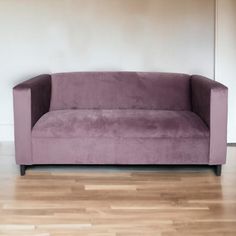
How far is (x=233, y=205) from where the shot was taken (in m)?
2.53

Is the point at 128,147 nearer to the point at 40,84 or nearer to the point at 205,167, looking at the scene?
the point at 205,167

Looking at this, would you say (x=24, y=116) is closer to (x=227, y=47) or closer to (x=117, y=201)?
(x=117, y=201)

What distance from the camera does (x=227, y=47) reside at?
383cm

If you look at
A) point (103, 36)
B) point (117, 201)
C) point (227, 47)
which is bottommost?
point (117, 201)

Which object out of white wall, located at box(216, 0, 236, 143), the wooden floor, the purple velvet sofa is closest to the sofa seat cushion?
the purple velvet sofa

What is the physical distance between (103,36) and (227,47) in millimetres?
1171

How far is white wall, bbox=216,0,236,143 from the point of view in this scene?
12.4 feet

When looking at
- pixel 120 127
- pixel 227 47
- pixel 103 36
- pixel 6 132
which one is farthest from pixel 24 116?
pixel 227 47

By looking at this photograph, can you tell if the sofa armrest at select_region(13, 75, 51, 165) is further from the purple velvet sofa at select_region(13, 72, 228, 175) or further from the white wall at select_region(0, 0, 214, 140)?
the white wall at select_region(0, 0, 214, 140)

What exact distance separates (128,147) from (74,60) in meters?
1.26

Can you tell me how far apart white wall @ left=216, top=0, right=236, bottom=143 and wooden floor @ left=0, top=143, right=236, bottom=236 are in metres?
0.88

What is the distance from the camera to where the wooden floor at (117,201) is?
2227mm

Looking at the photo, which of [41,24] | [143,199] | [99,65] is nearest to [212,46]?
[99,65]

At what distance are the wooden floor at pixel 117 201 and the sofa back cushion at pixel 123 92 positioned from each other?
655 mm
